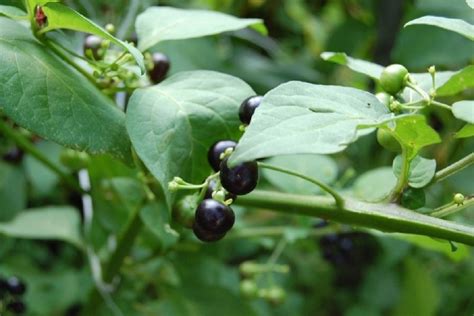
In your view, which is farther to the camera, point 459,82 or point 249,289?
point 249,289

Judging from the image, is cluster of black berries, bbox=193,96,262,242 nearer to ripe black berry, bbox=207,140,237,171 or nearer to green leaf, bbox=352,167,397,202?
ripe black berry, bbox=207,140,237,171

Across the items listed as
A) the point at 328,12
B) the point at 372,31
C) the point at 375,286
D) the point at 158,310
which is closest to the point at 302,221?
the point at 158,310

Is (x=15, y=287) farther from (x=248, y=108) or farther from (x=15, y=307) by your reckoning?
(x=248, y=108)

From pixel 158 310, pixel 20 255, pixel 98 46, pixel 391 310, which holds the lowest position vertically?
pixel 391 310

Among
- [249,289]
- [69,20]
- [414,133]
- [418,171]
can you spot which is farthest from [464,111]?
[249,289]

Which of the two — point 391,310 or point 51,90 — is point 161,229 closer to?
point 51,90

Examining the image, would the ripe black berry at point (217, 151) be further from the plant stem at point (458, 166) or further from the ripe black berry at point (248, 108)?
the plant stem at point (458, 166)
